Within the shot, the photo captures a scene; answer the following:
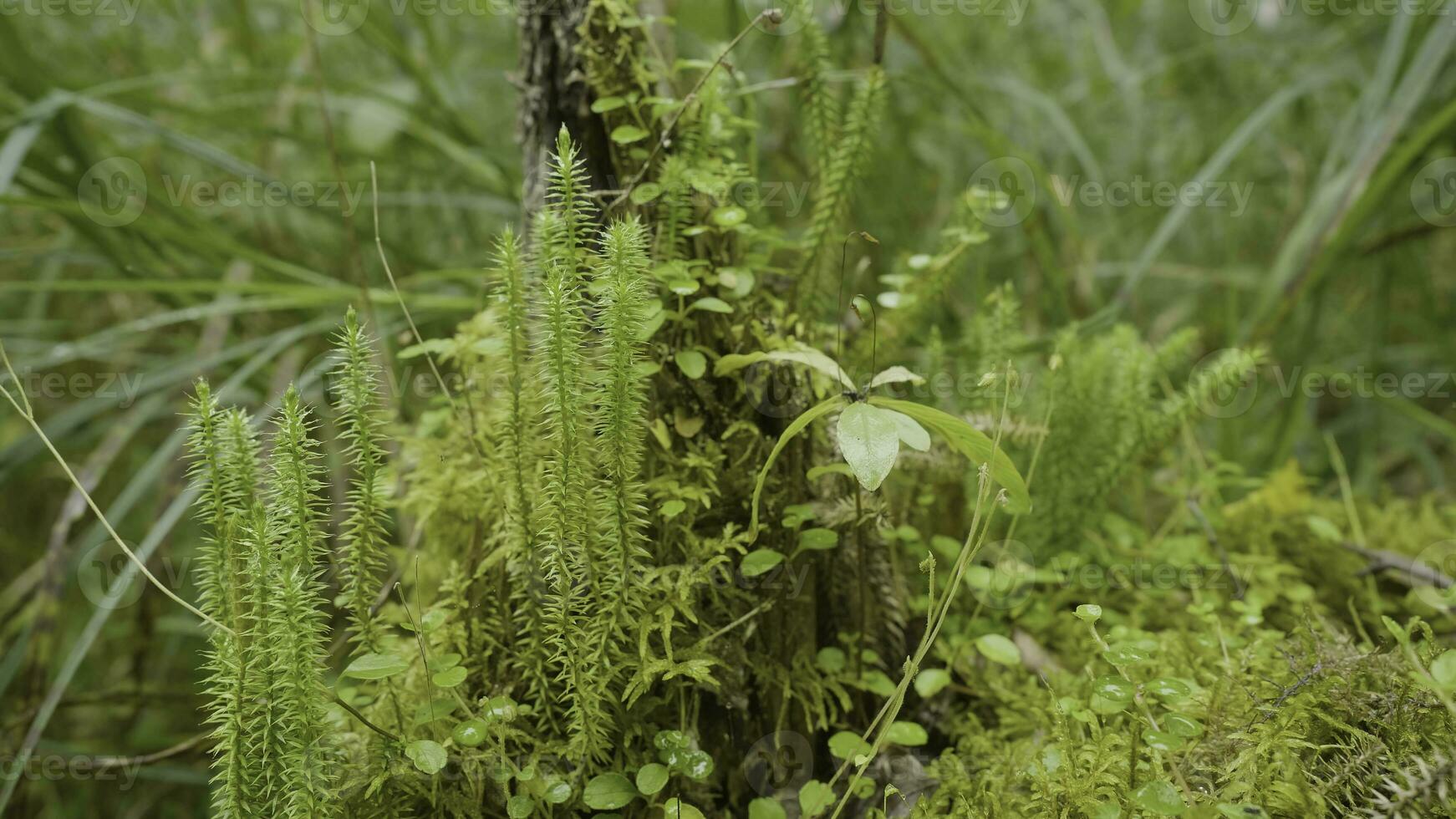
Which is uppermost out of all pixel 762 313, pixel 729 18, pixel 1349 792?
pixel 729 18

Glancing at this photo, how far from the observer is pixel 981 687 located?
100cm

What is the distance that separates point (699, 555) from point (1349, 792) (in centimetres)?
62

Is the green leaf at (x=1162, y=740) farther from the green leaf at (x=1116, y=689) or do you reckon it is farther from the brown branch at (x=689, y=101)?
the brown branch at (x=689, y=101)

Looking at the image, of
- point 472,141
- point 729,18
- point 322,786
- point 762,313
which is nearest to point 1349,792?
point 762,313

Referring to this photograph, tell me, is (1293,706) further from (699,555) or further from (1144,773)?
(699,555)

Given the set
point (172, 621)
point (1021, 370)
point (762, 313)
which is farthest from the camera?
point (172, 621)

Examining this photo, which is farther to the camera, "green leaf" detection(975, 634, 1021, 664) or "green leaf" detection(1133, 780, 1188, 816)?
"green leaf" detection(975, 634, 1021, 664)

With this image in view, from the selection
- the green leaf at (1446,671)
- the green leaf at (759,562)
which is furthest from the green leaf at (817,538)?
the green leaf at (1446,671)

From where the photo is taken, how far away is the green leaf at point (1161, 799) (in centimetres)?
65

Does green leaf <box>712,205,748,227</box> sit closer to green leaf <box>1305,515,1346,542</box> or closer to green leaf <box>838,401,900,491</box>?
green leaf <box>838,401,900,491</box>

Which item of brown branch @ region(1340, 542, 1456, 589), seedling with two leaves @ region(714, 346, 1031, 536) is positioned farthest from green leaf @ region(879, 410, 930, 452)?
brown branch @ region(1340, 542, 1456, 589)

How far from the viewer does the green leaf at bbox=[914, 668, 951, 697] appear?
2.93ft

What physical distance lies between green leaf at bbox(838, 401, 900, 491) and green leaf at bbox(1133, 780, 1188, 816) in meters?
A: 0.34

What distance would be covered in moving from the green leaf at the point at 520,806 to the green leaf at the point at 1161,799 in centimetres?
53
